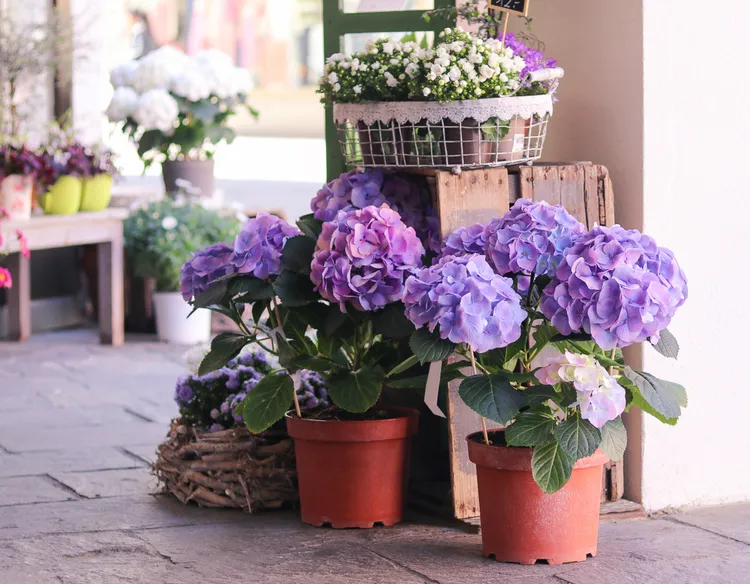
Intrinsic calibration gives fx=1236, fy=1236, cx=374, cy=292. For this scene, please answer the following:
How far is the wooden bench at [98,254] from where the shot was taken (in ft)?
18.3

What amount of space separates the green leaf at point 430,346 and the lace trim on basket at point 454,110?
0.57 metres

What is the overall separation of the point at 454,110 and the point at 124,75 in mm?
3803

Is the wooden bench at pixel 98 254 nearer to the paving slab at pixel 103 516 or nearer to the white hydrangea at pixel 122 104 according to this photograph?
the white hydrangea at pixel 122 104

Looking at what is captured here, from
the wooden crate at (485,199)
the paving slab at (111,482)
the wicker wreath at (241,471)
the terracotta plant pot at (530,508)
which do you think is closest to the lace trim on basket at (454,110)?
the wooden crate at (485,199)

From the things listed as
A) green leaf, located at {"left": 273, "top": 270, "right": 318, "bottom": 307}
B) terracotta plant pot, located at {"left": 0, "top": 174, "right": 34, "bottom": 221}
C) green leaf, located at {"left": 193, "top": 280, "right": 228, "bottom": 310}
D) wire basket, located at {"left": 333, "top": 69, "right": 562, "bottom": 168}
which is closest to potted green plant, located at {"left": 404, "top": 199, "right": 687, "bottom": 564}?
wire basket, located at {"left": 333, "top": 69, "right": 562, "bottom": 168}

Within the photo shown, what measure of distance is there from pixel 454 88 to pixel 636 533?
45.2 inches

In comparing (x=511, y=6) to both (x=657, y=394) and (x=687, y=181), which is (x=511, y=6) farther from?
(x=657, y=394)

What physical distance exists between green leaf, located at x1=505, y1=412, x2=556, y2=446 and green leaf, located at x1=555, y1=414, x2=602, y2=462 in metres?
0.03

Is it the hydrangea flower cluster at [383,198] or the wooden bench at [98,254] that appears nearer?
the hydrangea flower cluster at [383,198]

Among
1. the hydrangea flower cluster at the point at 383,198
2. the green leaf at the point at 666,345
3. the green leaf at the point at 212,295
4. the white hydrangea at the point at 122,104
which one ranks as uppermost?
the white hydrangea at the point at 122,104

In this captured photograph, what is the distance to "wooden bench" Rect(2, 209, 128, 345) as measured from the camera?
220 inches

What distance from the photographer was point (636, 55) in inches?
120

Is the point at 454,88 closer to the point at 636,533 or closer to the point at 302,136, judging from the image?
the point at 636,533

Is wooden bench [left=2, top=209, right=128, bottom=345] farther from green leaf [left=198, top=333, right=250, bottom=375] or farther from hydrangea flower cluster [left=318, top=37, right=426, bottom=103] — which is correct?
hydrangea flower cluster [left=318, top=37, right=426, bottom=103]
